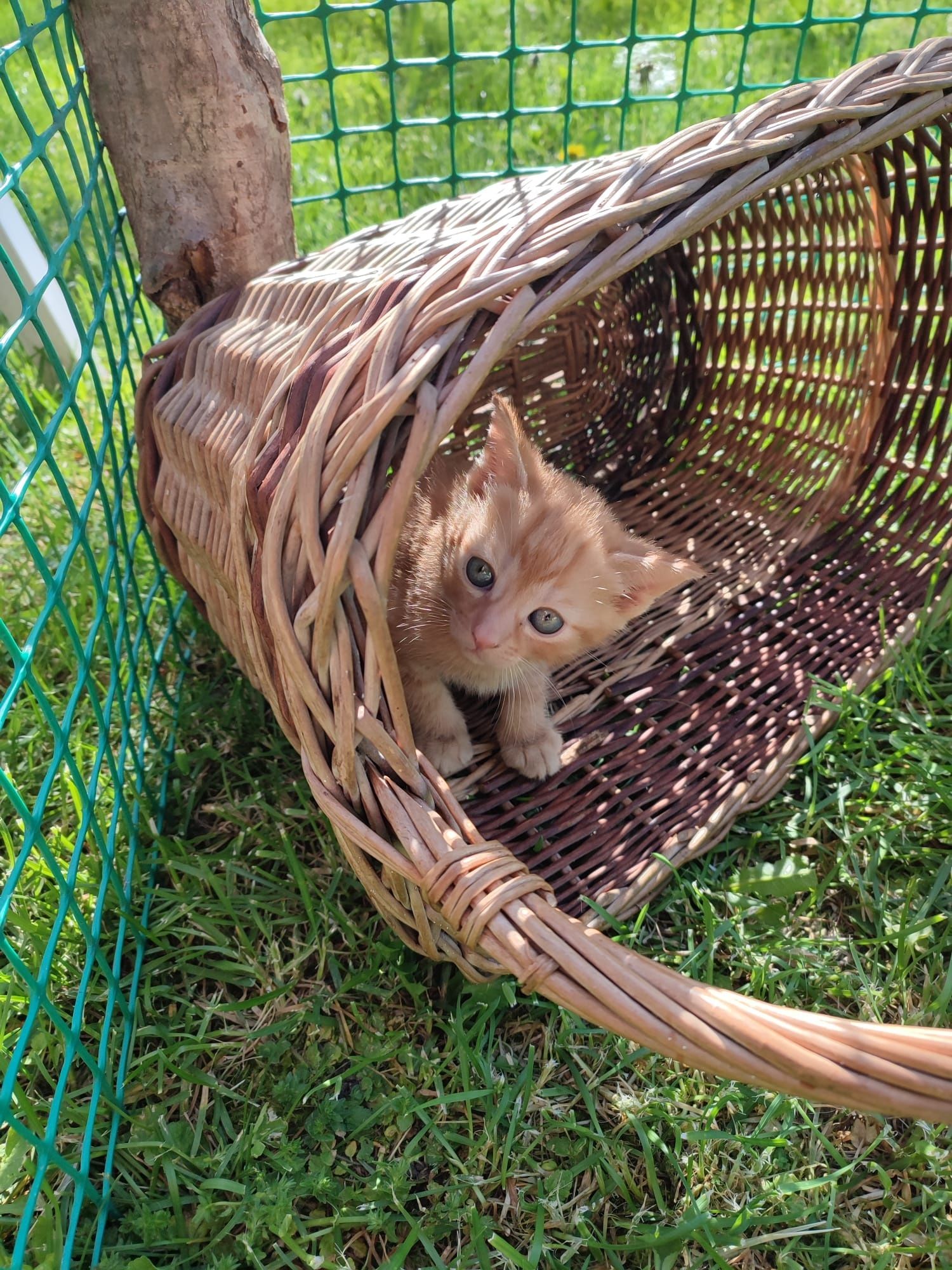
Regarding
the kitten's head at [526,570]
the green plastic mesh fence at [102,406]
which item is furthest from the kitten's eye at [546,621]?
the green plastic mesh fence at [102,406]

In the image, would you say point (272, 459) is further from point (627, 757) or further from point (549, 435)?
point (549, 435)

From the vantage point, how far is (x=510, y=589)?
1.21 m

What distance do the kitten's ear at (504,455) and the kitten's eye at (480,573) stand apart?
12 centimetres

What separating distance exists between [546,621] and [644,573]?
15 cm

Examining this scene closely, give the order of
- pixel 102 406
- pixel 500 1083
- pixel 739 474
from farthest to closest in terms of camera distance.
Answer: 1. pixel 739 474
2. pixel 102 406
3. pixel 500 1083

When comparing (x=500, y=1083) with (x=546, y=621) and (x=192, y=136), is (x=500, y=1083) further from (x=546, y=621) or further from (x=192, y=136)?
(x=192, y=136)

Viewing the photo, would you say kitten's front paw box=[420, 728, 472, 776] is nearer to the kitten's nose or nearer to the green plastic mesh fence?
the kitten's nose

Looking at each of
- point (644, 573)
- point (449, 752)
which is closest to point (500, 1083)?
point (449, 752)

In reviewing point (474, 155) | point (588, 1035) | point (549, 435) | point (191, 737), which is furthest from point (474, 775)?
point (474, 155)

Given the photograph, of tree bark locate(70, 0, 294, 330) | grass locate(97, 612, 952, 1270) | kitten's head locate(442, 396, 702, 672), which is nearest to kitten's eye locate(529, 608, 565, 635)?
kitten's head locate(442, 396, 702, 672)

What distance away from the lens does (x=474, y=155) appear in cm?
267

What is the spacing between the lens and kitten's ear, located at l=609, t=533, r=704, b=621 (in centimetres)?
112

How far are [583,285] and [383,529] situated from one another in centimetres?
35

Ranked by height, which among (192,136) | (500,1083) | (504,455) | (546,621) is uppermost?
(192,136)
